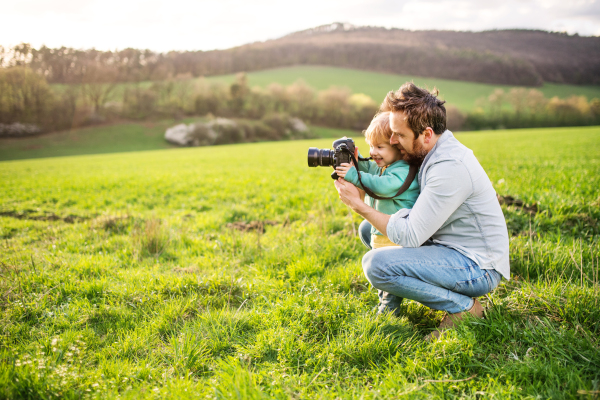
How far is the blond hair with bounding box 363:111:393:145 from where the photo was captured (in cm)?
307

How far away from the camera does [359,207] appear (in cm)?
300

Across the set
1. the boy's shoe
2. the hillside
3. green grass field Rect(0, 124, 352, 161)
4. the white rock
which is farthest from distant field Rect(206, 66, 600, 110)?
the boy's shoe

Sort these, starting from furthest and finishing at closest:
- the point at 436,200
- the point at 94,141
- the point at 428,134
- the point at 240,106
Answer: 1. the point at 240,106
2. the point at 94,141
3. the point at 428,134
4. the point at 436,200

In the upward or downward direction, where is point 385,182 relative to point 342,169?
downward

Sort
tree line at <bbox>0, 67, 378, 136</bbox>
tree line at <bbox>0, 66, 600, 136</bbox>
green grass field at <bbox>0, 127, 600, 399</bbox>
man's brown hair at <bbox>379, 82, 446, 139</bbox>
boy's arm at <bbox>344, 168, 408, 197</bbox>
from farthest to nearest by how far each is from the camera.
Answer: tree line at <bbox>0, 67, 378, 136</bbox>, tree line at <bbox>0, 66, 600, 136</bbox>, boy's arm at <bbox>344, 168, 408, 197</bbox>, man's brown hair at <bbox>379, 82, 446, 139</bbox>, green grass field at <bbox>0, 127, 600, 399</bbox>


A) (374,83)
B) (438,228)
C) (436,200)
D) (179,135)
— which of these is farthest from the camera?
(374,83)

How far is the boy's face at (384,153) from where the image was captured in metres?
3.16

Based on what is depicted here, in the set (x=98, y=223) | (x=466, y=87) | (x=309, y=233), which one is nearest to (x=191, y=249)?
(x=309, y=233)

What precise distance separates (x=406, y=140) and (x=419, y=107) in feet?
1.01

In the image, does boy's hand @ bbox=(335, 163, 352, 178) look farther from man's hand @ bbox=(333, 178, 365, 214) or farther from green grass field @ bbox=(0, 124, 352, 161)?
green grass field @ bbox=(0, 124, 352, 161)

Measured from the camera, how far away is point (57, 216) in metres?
7.23

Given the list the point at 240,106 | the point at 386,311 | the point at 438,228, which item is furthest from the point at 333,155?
the point at 240,106

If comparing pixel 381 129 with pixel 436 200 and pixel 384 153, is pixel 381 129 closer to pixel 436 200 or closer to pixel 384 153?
pixel 384 153

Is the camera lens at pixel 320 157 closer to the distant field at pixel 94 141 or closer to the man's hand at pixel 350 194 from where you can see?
the man's hand at pixel 350 194
